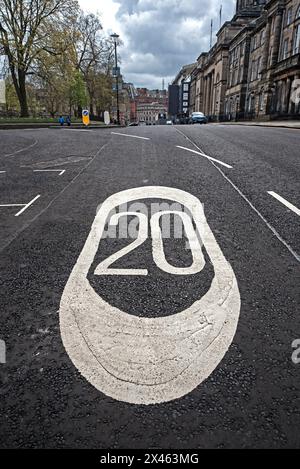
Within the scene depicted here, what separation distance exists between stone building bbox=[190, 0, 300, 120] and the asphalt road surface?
110 feet

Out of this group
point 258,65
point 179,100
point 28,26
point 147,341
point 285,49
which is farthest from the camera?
point 179,100

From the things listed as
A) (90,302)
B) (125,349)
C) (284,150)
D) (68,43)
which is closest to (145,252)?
(90,302)

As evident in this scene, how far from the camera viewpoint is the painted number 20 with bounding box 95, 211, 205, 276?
9.44 ft

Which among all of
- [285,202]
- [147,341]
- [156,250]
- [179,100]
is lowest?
[147,341]

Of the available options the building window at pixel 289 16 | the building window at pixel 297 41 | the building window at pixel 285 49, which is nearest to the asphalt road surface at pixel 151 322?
the building window at pixel 297 41

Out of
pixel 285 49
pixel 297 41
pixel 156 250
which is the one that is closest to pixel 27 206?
pixel 156 250

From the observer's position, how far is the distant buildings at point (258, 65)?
35.0m

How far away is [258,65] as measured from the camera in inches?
Answer: 1831

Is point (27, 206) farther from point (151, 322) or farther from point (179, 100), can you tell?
point (179, 100)

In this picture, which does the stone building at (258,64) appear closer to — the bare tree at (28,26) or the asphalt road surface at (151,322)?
the bare tree at (28,26)

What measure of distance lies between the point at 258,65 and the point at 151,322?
181ft

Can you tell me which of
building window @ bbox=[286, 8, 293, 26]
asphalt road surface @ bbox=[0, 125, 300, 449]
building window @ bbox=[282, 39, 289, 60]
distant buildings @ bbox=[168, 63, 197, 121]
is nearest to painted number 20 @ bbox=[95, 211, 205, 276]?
asphalt road surface @ bbox=[0, 125, 300, 449]

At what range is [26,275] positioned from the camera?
2.89 metres

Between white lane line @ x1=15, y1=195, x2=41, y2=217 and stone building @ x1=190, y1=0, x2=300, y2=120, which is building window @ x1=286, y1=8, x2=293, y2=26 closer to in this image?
stone building @ x1=190, y1=0, x2=300, y2=120
